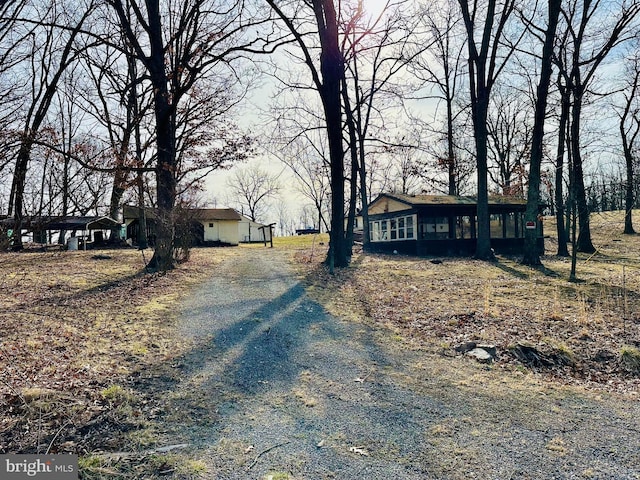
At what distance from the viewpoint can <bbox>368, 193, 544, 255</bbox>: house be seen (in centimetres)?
2130

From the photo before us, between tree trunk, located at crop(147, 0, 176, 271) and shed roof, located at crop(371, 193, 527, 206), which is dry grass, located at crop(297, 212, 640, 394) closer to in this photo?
tree trunk, located at crop(147, 0, 176, 271)

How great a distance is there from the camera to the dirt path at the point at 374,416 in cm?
308

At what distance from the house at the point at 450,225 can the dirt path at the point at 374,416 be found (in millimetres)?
15603

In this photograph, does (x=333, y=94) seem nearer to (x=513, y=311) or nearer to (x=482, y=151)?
(x=482, y=151)

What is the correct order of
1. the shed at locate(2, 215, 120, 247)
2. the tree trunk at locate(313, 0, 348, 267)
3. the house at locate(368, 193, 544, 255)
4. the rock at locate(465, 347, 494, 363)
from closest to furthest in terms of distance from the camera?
the rock at locate(465, 347, 494, 363)
the shed at locate(2, 215, 120, 247)
the tree trunk at locate(313, 0, 348, 267)
the house at locate(368, 193, 544, 255)

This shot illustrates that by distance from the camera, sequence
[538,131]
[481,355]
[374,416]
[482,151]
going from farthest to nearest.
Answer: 1. [482,151]
2. [538,131]
3. [481,355]
4. [374,416]

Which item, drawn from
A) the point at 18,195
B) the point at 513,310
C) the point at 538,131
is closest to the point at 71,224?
the point at 18,195

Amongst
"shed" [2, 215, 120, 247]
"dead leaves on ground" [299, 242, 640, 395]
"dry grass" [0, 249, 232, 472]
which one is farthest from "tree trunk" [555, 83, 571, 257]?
"shed" [2, 215, 120, 247]

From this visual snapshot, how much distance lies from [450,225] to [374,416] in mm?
19170

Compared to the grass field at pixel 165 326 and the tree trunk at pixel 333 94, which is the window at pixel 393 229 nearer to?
the grass field at pixel 165 326

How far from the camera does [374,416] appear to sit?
3893 mm

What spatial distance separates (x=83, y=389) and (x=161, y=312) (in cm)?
369

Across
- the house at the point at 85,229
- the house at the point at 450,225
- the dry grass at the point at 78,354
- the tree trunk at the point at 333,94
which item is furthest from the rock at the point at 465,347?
the house at the point at 450,225

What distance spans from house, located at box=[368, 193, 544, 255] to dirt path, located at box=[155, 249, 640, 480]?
15.6 metres
